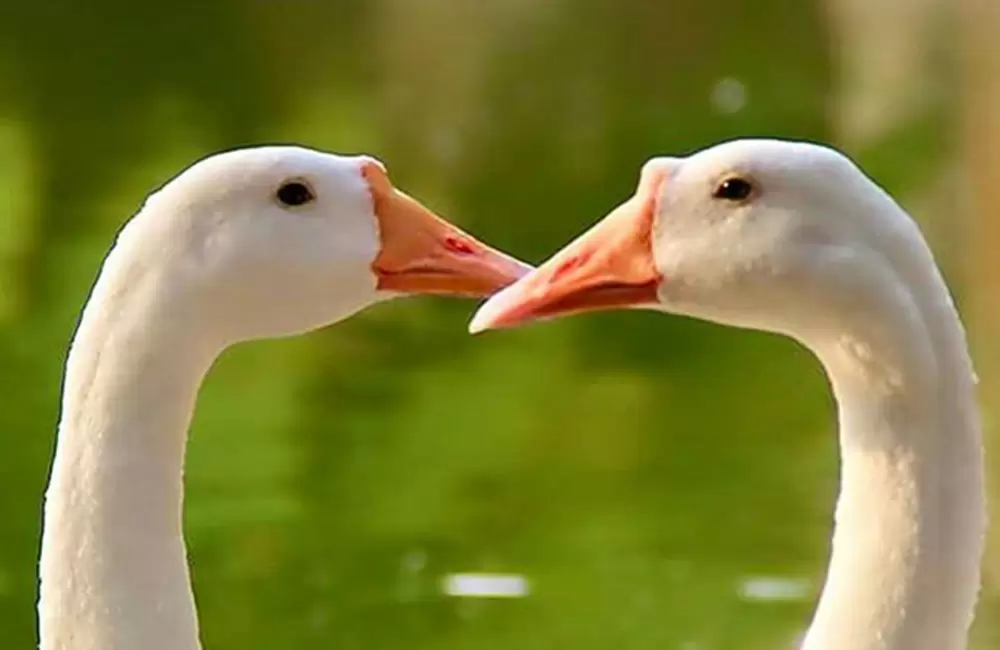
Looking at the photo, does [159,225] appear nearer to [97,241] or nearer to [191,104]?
[97,241]

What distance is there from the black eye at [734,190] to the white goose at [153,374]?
0.21 meters

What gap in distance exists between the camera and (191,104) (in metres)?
5.25

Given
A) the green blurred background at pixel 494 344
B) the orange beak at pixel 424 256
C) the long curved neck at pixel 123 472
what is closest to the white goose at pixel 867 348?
the orange beak at pixel 424 256

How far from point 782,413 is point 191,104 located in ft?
8.52

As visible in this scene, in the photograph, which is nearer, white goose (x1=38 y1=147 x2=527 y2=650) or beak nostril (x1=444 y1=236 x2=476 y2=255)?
white goose (x1=38 y1=147 x2=527 y2=650)

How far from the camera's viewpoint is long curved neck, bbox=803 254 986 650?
1.03 m

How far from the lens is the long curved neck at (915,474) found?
103 cm

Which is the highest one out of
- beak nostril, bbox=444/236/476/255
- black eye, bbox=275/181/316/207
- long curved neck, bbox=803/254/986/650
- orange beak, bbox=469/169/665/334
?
black eye, bbox=275/181/316/207

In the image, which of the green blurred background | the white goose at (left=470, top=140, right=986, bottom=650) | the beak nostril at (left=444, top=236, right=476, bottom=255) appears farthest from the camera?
the green blurred background

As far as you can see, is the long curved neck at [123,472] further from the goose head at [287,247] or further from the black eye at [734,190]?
the black eye at [734,190]

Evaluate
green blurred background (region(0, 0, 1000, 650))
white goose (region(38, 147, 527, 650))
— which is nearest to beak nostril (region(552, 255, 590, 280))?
white goose (region(38, 147, 527, 650))

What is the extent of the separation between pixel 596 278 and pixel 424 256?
10 cm

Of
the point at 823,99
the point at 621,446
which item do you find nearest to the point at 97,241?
the point at 621,446

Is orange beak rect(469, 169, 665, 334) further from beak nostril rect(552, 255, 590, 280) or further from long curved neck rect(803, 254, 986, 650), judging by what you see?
long curved neck rect(803, 254, 986, 650)
